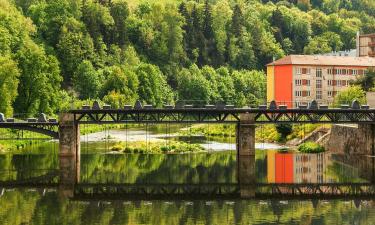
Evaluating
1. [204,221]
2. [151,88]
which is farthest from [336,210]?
[151,88]

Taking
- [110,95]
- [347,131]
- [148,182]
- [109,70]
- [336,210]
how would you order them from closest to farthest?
[336,210] → [148,182] → [347,131] → [110,95] → [109,70]

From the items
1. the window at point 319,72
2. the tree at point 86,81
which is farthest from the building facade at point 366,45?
the tree at point 86,81

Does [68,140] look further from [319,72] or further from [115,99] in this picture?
[319,72]

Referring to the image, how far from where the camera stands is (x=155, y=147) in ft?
347

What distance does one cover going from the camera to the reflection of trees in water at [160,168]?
258 feet

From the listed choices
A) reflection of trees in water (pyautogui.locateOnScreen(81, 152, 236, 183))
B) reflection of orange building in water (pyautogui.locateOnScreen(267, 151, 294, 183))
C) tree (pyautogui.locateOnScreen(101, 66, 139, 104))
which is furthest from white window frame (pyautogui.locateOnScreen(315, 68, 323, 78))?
reflection of trees in water (pyautogui.locateOnScreen(81, 152, 236, 183))

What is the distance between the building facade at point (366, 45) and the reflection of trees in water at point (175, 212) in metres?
138

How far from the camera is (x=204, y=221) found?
55.1 meters

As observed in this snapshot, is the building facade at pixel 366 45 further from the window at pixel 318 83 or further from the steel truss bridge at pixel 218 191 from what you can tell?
the steel truss bridge at pixel 218 191

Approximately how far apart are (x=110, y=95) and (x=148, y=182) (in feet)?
293

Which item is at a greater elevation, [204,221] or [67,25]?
[67,25]

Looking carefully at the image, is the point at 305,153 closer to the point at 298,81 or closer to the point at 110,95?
the point at 298,81

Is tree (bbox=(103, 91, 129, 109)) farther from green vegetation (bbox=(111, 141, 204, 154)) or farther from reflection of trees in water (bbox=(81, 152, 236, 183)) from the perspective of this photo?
reflection of trees in water (bbox=(81, 152, 236, 183))

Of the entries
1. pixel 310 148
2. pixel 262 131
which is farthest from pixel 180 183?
pixel 262 131
